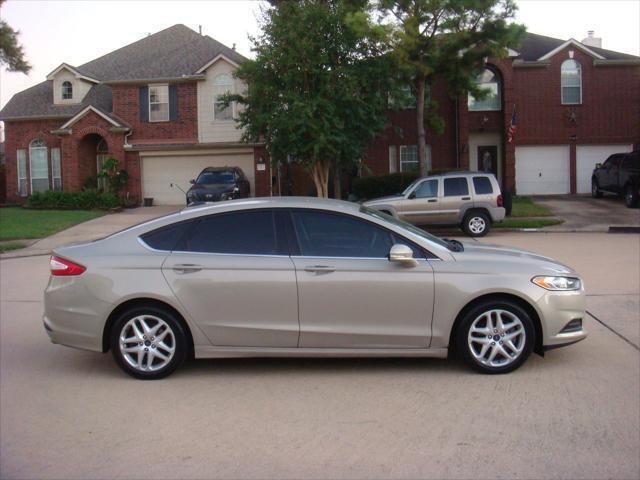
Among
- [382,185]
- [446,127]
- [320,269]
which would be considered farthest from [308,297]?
[446,127]

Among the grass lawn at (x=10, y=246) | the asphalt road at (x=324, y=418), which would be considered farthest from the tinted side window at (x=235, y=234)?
the grass lawn at (x=10, y=246)

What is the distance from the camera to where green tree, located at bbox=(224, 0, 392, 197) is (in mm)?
22969

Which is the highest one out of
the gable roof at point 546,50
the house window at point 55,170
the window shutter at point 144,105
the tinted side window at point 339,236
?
the gable roof at point 546,50

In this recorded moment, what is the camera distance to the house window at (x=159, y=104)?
32188mm

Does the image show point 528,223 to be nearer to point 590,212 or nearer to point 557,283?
point 590,212

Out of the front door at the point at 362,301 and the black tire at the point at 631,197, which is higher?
the black tire at the point at 631,197

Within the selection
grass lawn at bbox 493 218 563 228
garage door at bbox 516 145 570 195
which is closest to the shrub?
grass lawn at bbox 493 218 563 228

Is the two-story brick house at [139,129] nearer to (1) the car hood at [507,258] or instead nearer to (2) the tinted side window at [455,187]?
(2) the tinted side window at [455,187]

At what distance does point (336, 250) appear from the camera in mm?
6340

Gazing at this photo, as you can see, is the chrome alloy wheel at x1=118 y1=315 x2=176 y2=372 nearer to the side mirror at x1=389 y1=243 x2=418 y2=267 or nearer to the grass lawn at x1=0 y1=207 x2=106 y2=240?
the side mirror at x1=389 y1=243 x2=418 y2=267

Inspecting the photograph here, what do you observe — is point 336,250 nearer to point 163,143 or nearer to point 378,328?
point 378,328

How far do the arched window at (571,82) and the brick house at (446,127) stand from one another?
5cm

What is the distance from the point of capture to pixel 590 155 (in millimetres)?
32312

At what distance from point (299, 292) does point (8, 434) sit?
2505 mm
